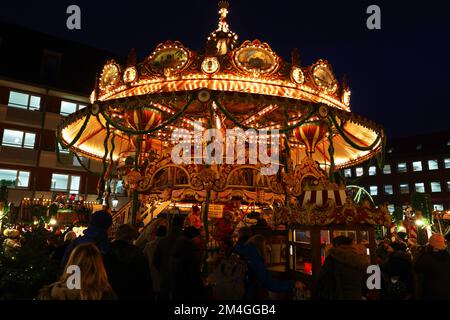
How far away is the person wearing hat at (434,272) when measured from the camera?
404 cm

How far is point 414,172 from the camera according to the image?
42.1 metres

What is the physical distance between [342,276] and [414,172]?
45943 millimetres

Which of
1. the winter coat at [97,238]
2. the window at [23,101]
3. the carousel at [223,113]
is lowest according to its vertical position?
the winter coat at [97,238]

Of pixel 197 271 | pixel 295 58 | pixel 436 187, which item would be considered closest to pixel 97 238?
pixel 197 271

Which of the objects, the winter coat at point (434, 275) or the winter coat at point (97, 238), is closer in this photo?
the winter coat at point (97, 238)

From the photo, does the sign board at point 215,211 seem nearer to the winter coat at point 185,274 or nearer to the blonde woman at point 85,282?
the winter coat at point 185,274

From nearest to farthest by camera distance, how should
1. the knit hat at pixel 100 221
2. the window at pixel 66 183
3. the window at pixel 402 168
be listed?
the knit hat at pixel 100 221 → the window at pixel 66 183 → the window at pixel 402 168

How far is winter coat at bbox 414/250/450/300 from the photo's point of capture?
404cm

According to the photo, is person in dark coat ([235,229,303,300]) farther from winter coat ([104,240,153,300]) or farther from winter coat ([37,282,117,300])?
winter coat ([37,282,117,300])

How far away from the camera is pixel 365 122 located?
27.3 ft

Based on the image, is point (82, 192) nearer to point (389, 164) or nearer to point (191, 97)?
point (191, 97)

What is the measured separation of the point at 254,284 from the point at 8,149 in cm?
2185

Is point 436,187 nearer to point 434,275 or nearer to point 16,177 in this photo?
point 434,275

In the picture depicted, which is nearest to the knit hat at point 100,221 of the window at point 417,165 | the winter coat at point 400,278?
the winter coat at point 400,278
